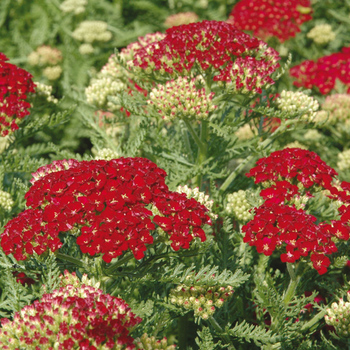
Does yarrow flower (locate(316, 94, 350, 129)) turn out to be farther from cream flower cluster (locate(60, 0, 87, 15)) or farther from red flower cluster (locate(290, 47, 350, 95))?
cream flower cluster (locate(60, 0, 87, 15))

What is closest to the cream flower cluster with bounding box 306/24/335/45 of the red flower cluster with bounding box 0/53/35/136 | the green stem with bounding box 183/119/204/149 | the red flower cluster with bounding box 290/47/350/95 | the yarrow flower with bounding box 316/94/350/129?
the red flower cluster with bounding box 290/47/350/95

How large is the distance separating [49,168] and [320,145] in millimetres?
3010

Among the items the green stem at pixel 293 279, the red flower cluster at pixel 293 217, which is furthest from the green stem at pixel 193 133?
the green stem at pixel 293 279

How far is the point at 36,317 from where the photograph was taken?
1.96 meters

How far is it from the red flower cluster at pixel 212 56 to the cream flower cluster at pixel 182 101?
0.51ft

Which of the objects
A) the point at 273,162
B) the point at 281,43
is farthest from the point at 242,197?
the point at 281,43

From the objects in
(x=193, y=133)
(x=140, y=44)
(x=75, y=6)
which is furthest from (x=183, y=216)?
(x=75, y=6)

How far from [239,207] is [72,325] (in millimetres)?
1651

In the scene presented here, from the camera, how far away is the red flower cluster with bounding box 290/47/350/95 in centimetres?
525

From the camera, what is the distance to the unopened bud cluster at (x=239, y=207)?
10.8ft

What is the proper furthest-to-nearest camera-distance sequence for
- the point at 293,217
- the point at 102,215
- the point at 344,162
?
the point at 344,162
the point at 293,217
the point at 102,215

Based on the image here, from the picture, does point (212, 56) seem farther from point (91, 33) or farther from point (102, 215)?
point (91, 33)

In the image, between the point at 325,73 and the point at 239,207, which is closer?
the point at 239,207

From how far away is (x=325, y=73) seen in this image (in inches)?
207
